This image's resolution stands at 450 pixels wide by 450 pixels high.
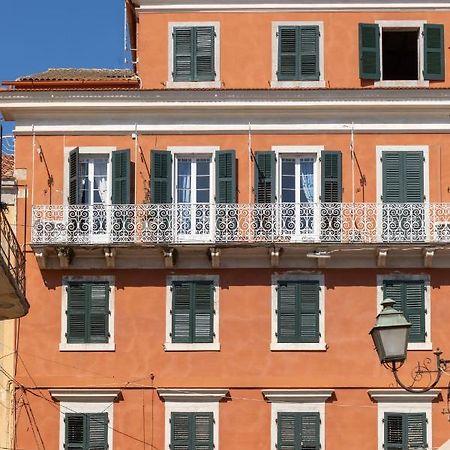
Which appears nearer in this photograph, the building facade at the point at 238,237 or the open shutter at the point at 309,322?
the building facade at the point at 238,237

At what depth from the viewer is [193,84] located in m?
41.5

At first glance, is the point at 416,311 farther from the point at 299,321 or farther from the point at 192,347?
the point at 192,347

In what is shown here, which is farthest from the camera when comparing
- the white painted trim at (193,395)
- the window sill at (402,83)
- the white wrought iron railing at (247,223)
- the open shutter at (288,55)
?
the open shutter at (288,55)

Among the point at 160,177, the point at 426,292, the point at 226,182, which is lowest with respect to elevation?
the point at 426,292

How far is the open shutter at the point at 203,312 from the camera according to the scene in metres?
40.0

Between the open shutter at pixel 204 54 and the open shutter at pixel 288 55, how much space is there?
5.56ft

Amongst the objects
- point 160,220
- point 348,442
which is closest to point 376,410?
point 348,442

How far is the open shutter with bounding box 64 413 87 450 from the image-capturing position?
39.5 meters

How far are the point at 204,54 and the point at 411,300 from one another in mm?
8050

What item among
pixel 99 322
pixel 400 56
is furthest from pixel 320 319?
pixel 400 56

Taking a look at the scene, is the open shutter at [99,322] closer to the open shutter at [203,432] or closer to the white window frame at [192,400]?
the white window frame at [192,400]

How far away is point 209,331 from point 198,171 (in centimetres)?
399

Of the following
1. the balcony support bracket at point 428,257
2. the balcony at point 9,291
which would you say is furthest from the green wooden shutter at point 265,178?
the balcony at point 9,291

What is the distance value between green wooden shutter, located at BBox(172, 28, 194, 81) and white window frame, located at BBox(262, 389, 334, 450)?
27.0 feet
